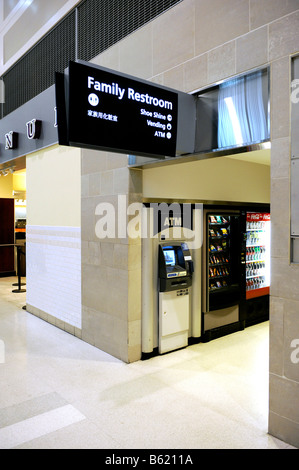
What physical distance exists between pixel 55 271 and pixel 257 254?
3.46 meters

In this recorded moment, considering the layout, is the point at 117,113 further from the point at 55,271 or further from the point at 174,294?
the point at 55,271

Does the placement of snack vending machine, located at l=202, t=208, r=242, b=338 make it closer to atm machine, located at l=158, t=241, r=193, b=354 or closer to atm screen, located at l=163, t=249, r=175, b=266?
atm machine, located at l=158, t=241, r=193, b=354

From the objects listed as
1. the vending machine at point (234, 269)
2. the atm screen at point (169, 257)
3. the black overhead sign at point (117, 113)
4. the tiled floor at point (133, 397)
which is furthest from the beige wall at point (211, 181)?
the tiled floor at point (133, 397)

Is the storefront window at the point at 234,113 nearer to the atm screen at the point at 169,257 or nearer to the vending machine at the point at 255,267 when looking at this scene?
the atm screen at the point at 169,257

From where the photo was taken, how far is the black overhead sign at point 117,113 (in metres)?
2.50

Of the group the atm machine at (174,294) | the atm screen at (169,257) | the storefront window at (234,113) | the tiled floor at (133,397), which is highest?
the storefront window at (234,113)

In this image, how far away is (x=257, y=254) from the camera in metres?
6.08

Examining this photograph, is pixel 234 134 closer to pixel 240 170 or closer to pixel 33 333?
pixel 240 170

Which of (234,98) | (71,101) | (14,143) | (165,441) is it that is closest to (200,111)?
(234,98)

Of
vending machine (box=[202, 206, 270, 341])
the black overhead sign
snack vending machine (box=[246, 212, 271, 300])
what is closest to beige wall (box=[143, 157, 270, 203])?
vending machine (box=[202, 206, 270, 341])

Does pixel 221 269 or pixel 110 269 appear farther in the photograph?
pixel 221 269

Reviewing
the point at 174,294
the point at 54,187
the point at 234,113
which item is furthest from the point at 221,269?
the point at 54,187

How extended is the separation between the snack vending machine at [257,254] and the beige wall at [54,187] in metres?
2.79
